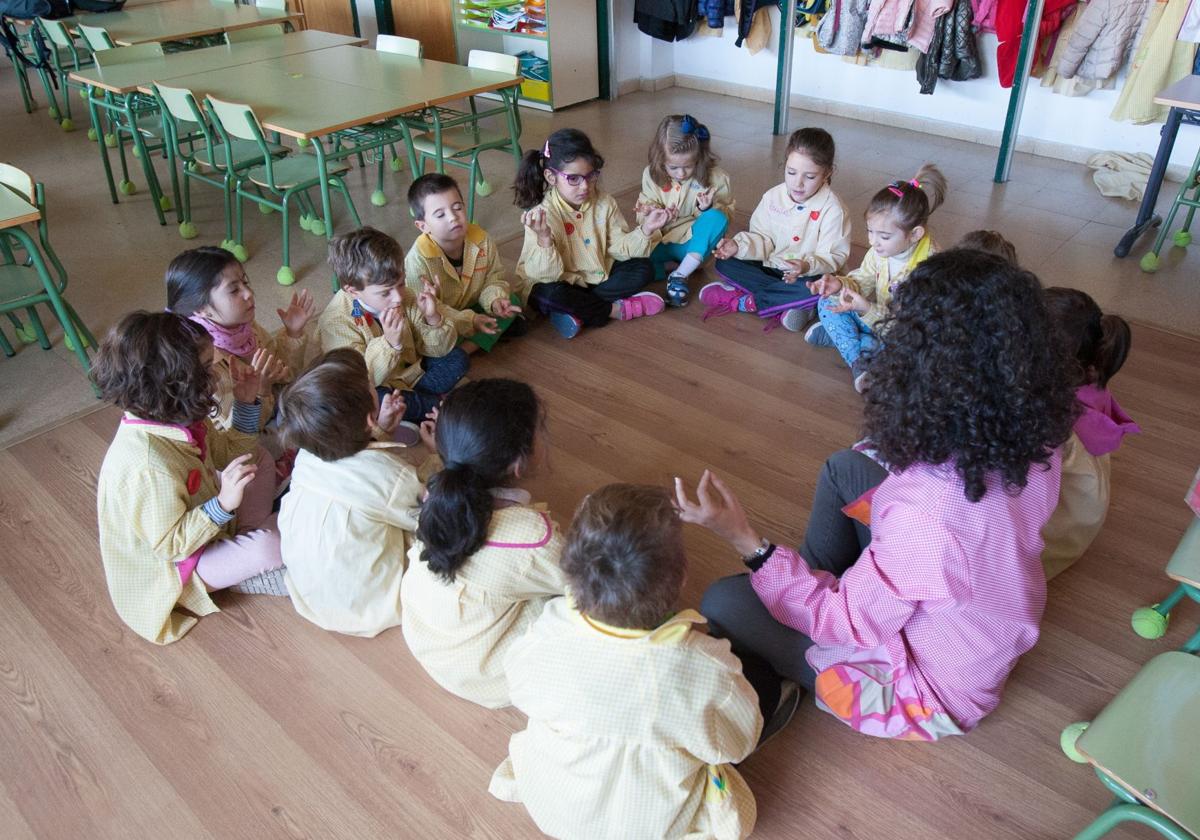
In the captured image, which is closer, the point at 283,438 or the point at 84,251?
the point at 283,438

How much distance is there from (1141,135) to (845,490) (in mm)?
3928

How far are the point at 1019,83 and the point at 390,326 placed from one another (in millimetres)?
3619

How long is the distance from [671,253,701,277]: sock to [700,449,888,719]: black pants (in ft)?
5.38

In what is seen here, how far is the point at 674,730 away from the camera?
1.21m

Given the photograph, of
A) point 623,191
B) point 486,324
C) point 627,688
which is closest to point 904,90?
point 623,191

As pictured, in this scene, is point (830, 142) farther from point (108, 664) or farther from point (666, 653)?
point (108, 664)

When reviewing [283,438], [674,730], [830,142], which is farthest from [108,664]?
[830,142]

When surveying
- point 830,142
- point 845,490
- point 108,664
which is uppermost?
point 830,142

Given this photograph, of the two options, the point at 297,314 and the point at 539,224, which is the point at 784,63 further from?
the point at 297,314

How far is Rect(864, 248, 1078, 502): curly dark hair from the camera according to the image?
3.95ft

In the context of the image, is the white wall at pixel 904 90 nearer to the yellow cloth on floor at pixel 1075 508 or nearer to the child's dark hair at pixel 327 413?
the yellow cloth on floor at pixel 1075 508

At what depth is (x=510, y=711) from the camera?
67.6 inches

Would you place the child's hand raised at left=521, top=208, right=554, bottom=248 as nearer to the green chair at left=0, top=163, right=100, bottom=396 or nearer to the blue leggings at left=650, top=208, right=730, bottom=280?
the blue leggings at left=650, top=208, right=730, bottom=280

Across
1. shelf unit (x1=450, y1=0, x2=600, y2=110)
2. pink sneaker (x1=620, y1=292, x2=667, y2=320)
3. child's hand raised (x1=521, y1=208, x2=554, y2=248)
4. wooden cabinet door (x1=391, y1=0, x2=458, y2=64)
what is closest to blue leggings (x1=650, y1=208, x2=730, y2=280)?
pink sneaker (x1=620, y1=292, x2=667, y2=320)
